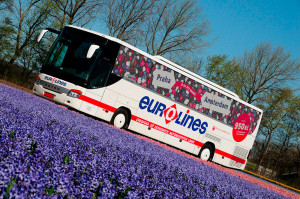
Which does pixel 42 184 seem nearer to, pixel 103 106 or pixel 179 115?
pixel 103 106

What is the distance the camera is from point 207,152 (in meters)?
15.0

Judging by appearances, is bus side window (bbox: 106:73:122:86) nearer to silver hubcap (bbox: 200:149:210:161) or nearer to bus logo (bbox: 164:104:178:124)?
bus logo (bbox: 164:104:178:124)

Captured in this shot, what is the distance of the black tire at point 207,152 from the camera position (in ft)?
48.2

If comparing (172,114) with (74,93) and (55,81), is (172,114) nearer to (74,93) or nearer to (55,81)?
(74,93)

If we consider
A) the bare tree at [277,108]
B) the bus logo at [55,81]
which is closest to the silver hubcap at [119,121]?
the bus logo at [55,81]

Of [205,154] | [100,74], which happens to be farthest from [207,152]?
[100,74]

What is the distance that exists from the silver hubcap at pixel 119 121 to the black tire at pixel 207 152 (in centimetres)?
549

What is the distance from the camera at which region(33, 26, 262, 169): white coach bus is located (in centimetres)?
1075

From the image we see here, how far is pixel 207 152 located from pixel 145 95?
569 cm

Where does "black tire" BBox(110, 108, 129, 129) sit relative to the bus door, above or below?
below

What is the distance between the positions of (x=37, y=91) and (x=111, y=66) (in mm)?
3526

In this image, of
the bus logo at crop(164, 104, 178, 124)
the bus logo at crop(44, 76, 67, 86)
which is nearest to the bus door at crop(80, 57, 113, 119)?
the bus logo at crop(44, 76, 67, 86)

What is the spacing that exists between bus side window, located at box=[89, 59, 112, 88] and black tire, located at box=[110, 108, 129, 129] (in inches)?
66.8

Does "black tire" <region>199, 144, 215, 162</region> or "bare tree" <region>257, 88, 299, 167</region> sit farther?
"bare tree" <region>257, 88, 299, 167</region>
